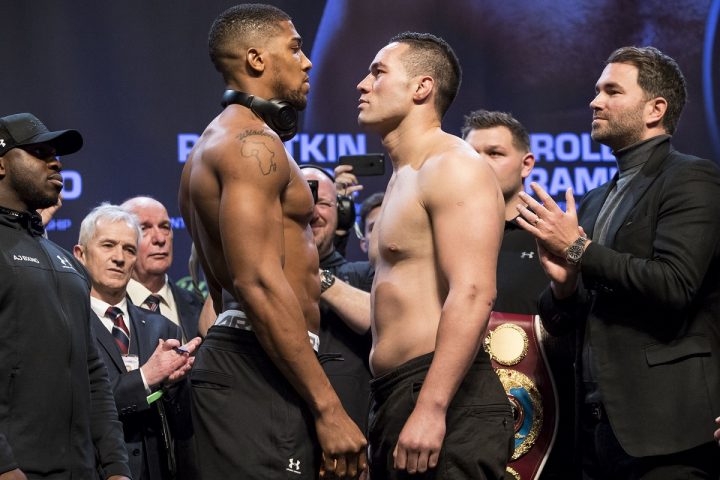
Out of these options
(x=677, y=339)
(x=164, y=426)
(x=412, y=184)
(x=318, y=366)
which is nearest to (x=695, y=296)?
(x=677, y=339)

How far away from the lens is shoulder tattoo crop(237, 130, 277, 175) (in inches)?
101

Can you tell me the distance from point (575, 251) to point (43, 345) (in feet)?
5.37

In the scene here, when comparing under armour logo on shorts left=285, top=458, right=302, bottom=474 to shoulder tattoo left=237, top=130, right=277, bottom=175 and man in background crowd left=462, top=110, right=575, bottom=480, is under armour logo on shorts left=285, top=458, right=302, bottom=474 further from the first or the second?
man in background crowd left=462, top=110, right=575, bottom=480

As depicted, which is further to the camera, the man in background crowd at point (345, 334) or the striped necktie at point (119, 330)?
the striped necktie at point (119, 330)

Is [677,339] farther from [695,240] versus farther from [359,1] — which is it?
[359,1]

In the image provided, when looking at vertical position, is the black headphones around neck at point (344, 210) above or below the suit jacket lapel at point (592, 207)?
below

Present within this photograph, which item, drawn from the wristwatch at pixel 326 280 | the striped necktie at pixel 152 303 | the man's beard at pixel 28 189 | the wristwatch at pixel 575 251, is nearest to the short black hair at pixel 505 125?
the wristwatch at pixel 326 280

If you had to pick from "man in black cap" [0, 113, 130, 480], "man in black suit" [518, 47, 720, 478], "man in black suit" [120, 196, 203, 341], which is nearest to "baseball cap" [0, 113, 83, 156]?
"man in black cap" [0, 113, 130, 480]

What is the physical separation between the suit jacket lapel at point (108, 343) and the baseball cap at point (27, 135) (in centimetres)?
81

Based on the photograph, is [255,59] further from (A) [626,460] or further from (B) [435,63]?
(A) [626,460]

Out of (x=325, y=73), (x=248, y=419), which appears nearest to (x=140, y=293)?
(x=325, y=73)

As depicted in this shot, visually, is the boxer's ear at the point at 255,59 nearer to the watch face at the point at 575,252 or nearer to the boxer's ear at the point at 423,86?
the boxer's ear at the point at 423,86

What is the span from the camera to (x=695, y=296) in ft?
10.0

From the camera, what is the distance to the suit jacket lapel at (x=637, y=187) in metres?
3.17
